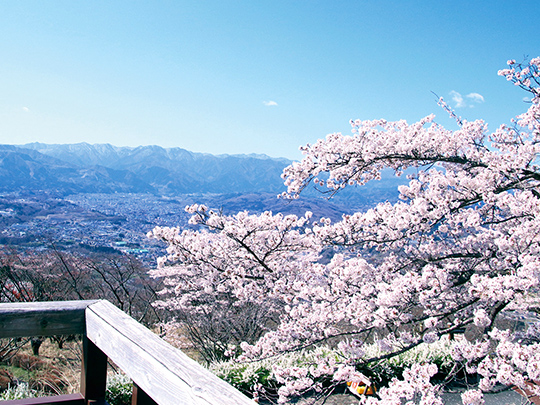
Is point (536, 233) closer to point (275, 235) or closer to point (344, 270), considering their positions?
point (344, 270)

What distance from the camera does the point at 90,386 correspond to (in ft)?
4.51

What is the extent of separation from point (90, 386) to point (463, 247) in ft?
14.0

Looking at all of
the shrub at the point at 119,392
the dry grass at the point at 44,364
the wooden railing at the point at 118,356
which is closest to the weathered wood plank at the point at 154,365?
the wooden railing at the point at 118,356

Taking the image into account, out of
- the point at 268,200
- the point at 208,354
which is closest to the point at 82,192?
the point at 268,200

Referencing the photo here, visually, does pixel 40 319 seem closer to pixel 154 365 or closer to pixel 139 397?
pixel 139 397

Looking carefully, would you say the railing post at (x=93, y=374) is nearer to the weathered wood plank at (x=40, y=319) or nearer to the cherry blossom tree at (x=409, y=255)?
the weathered wood plank at (x=40, y=319)

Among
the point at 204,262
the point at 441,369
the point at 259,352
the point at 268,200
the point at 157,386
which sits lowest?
the point at 268,200

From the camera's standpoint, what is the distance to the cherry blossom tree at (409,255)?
2.77 metres

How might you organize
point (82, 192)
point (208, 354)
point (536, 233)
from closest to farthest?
1. point (536, 233)
2. point (208, 354)
3. point (82, 192)

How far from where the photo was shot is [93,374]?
4.59 ft

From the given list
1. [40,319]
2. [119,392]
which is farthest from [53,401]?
[119,392]

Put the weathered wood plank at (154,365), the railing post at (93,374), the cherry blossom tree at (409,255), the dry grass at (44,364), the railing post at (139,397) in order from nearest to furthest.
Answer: the weathered wood plank at (154,365), the railing post at (139,397), the railing post at (93,374), the cherry blossom tree at (409,255), the dry grass at (44,364)

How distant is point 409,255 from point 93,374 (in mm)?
3943

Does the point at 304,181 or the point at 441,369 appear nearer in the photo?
the point at 304,181
